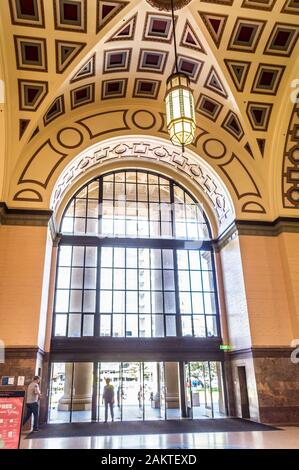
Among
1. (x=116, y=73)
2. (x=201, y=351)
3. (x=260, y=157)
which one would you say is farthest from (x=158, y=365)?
(x=116, y=73)

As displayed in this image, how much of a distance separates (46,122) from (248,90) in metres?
6.64

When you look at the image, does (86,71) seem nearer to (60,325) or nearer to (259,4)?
(259,4)

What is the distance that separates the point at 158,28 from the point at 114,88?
8.59 ft

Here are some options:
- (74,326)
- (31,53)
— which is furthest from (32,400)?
(31,53)

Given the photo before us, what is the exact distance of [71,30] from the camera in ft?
30.7

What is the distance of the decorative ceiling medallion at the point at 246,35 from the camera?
31.7 feet

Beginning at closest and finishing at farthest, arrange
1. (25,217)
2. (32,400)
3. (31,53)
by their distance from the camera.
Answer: (32,400) < (31,53) < (25,217)

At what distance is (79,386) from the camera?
11.3m

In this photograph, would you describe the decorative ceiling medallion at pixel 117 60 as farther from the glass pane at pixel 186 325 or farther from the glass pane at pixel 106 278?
the glass pane at pixel 186 325

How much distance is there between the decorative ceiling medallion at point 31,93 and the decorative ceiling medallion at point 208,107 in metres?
5.21

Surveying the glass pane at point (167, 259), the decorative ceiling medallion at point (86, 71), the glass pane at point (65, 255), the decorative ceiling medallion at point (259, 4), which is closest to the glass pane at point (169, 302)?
the glass pane at point (167, 259)

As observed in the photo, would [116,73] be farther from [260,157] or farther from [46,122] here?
[260,157]

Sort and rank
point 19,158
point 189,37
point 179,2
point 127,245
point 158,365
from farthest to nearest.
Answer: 1. point 127,245
2. point 158,365
3. point 19,158
4. point 189,37
5. point 179,2

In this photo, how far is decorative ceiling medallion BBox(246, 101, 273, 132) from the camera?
11.4 m
